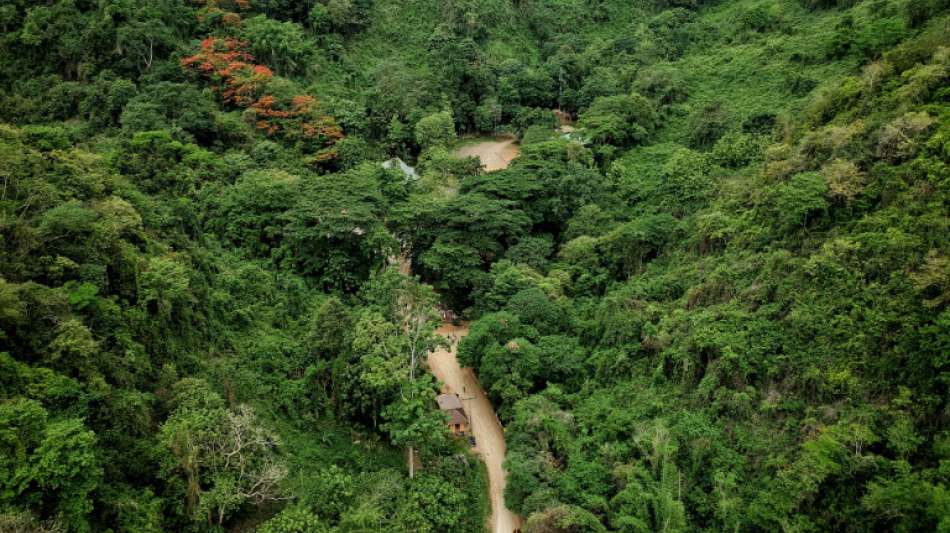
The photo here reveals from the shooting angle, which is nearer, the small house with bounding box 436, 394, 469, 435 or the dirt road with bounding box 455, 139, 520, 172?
the small house with bounding box 436, 394, 469, 435

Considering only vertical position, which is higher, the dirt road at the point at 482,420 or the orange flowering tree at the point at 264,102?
the orange flowering tree at the point at 264,102

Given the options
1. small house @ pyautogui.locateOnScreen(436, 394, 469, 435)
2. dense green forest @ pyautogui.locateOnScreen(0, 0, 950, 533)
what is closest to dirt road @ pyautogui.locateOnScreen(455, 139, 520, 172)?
dense green forest @ pyautogui.locateOnScreen(0, 0, 950, 533)

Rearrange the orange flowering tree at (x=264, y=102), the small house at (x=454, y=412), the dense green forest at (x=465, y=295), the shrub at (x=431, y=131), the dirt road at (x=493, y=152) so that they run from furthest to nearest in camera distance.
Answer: the dirt road at (x=493, y=152), the shrub at (x=431, y=131), the orange flowering tree at (x=264, y=102), the small house at (x=454, y=412), the dense green forest at (x=465, y=295)

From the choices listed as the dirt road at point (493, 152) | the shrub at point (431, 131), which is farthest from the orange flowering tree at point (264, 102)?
the dirt road at point (493, 152)

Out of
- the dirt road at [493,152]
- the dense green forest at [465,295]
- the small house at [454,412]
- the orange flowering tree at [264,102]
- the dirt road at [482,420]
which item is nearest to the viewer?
the dense green forest at [465,295]

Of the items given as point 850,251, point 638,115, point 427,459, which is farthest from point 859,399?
point 638,115

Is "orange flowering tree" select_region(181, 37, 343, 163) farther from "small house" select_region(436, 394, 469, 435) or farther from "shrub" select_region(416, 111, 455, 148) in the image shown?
"small house" select_region(436, 394, 469, 435)

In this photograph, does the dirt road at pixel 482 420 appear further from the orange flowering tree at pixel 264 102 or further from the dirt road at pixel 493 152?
the dirt road at pixel 493 152
